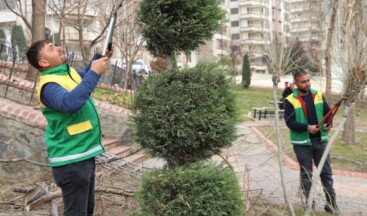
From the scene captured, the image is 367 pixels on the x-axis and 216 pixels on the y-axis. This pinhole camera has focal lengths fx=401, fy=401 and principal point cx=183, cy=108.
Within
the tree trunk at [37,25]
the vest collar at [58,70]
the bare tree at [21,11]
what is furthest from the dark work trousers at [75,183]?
the bare tree at [21,11]

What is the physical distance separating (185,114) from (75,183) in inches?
38.6

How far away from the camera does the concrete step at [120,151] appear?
24.8ft

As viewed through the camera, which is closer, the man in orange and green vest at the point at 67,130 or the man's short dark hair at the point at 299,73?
the man in orange and green vest at the point at 67,130

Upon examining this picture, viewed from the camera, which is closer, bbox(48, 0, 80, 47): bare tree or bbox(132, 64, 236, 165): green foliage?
bbox(132, 64, 236, 165): green foliage

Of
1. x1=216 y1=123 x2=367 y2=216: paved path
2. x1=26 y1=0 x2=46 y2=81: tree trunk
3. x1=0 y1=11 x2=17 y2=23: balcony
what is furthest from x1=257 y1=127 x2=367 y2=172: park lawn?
x1=0 y1=11 x2=17 y2=23: balcony

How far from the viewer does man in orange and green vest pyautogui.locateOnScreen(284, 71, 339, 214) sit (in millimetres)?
4946

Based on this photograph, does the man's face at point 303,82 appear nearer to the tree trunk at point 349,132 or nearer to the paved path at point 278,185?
the paved path at point 278,185

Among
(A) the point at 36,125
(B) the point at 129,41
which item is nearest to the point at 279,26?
(A) the point at 36,125

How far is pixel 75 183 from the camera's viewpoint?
3.03 m

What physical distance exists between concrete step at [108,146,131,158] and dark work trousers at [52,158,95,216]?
4403 millimetres

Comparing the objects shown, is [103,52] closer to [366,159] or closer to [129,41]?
[366,159]

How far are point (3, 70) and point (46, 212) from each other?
8093 mm

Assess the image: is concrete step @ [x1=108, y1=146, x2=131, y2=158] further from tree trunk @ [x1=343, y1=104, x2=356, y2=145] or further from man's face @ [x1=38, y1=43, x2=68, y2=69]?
tree trunk @ [x1=343, y1=104, x2=356, y2=145]

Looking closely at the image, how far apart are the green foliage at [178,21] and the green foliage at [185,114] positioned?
11.7 inches
